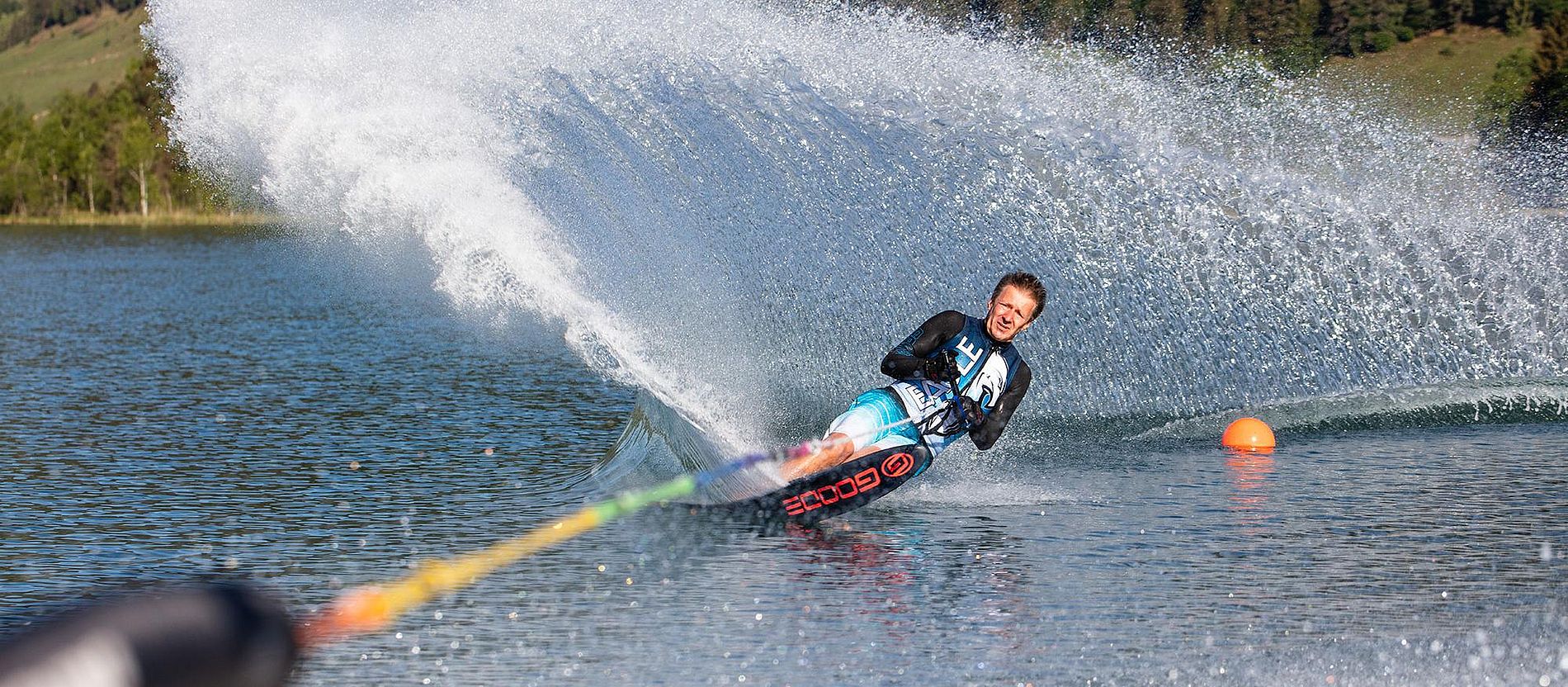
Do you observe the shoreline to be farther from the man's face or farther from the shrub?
the man's face

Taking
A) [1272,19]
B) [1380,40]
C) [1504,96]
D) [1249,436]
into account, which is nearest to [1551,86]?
[1504,96]

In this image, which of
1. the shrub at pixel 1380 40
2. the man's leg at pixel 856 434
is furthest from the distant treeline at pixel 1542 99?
the man's leg at pixel 856 434

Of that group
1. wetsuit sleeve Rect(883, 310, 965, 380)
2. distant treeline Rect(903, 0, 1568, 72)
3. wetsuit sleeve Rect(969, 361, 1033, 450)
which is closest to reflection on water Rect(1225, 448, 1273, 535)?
wetsuit sleeve Rect(969, 361, 1033, 450)

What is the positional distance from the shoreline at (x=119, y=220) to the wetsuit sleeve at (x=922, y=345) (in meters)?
70.8

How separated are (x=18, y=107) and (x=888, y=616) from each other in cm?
11085

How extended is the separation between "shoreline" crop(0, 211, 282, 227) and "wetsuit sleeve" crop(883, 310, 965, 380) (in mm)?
70807

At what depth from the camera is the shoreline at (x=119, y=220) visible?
256ft

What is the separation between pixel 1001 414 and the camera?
7.91 m

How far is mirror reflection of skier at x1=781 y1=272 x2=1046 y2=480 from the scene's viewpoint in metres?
7.80

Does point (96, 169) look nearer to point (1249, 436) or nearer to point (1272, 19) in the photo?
point (1272, 19)

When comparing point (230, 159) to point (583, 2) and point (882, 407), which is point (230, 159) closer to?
point (583, 2)

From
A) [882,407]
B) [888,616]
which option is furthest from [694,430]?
[888,616]

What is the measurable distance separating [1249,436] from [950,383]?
8.09 feet

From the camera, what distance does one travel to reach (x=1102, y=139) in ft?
36.0
